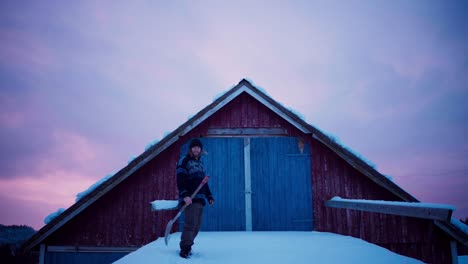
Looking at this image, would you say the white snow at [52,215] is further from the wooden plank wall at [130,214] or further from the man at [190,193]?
the man at [190,193]

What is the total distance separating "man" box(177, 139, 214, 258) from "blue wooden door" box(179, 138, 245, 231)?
126 inches

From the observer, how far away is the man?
3.90 meters

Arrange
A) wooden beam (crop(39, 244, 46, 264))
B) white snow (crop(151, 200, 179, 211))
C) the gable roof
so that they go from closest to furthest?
white snow (crop(151, 200, 179, 211)) < the gable roof < wooden beam (crop(39, 244, 46, 264))

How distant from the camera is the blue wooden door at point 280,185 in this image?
24.1 ft

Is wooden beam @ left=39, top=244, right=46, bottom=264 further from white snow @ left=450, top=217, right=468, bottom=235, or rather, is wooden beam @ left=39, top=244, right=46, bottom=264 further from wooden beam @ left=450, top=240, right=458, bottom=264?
wooden beam @ left=450, top=240, right=458, bottom=264

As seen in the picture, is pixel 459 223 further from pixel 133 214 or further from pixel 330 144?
pixel 133 214

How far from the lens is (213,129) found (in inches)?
307

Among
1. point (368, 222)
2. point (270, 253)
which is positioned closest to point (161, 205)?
point (270, 253)

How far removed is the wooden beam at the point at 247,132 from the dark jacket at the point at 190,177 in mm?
3538

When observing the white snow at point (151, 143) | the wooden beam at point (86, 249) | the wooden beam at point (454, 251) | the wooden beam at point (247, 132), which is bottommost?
the wooden beam at point (454, 251)

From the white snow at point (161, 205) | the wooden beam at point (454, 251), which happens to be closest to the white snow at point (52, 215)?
the white snow at point (161, 205)

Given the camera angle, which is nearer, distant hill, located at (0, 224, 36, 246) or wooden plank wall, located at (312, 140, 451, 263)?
wooden plank wall, located at (312, 140, 451, 263)

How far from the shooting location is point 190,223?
393 centimetres

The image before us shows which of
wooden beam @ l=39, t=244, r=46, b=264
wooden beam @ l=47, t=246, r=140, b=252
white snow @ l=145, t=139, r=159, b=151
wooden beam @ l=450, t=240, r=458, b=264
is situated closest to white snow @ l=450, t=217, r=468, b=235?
wooden beam @ l=450, t=240, r=458, b=264
